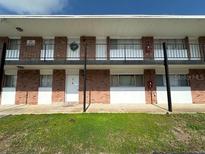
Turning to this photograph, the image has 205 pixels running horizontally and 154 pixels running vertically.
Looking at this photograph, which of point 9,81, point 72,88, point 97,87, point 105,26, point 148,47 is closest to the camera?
point 105,26

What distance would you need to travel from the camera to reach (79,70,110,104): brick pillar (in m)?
13.6

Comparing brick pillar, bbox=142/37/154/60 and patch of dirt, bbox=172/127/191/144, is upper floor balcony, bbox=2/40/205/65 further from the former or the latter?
patch of dirt, bbox=172/127/191/144

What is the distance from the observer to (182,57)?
46.8 feet

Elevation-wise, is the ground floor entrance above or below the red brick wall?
below

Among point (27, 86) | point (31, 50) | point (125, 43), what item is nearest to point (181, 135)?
point (125, 43)

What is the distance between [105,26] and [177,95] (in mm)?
7035

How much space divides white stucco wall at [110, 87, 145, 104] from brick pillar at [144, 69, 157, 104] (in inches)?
11.6

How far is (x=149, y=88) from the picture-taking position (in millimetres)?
13805

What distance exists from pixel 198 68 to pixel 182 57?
1.35m

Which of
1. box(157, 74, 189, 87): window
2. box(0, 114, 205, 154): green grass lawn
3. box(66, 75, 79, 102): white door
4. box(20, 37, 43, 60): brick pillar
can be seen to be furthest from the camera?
box(20, 37, 43, 60): brick pillar

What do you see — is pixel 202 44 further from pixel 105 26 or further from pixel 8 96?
pixel 8 96

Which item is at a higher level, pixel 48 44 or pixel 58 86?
pixel 48 44

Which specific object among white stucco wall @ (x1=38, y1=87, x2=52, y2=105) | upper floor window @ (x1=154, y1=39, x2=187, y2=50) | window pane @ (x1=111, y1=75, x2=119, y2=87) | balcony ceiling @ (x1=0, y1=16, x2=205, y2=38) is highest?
balcony ceiling @ (x1=0, y1=16, x2=205, y2=38)

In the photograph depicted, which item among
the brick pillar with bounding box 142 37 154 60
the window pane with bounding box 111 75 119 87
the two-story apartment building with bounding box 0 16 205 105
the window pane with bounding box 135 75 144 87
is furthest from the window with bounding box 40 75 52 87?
the brick pillar with bounding box 142 37 154 60
